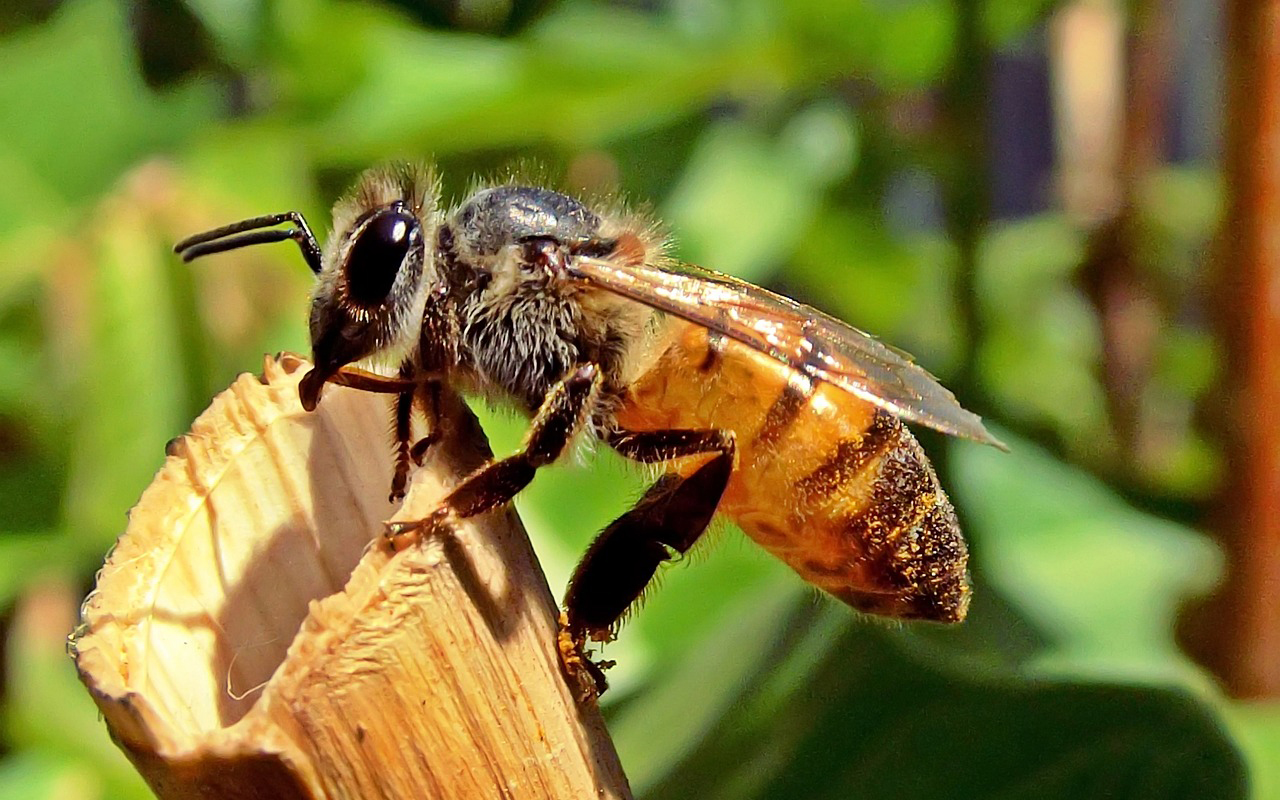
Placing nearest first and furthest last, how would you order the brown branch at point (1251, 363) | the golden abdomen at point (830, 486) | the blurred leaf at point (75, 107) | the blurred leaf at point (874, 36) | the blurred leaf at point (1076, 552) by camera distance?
1. the golden abdomen at point (830, 486)
2. the brown branch at point (1251, 363)
3. the blurred leaf at point (1076, 552)
4. the blurred leaf at point (75, 107)
5. the blurred leaf at point (874, 36)

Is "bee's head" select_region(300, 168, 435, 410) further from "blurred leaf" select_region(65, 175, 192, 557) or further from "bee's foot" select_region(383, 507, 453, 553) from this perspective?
"blurred leaf" select_region(65, 175, 192, 557)

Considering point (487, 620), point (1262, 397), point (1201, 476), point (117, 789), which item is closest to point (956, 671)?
point (1262, 397)

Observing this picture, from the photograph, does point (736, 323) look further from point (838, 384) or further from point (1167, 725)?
point (1167, 725)

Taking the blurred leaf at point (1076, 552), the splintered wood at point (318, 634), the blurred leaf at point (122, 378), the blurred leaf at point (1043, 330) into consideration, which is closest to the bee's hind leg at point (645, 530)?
the splintered wood at point (318, 634)

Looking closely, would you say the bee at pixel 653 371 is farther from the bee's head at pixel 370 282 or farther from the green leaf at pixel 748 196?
the green leaf at pixel 748 196

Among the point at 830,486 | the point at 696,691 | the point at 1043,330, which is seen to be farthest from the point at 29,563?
the point at 1043,330

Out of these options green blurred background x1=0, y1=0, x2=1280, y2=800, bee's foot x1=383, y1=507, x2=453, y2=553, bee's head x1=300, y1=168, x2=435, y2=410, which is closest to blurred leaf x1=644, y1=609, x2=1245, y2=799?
green blurred background x1=0, y1=0, x2=1280, y2=800

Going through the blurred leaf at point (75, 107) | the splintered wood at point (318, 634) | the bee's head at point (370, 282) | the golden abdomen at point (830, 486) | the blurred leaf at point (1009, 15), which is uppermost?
the blurred leaf at point (75, 107)
